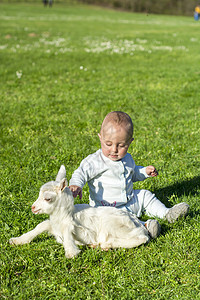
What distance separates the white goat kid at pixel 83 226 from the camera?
3.31 metres

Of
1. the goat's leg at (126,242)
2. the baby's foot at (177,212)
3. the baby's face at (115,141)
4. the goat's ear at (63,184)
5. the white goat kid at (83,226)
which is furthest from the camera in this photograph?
the baby's foot at (177,212)

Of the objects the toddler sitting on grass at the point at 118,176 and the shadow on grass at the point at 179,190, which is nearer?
the toddler sitting on grass at the point at 118,176

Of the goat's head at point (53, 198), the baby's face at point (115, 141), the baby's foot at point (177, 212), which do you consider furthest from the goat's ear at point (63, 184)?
the baby's foot at point (177, 212)

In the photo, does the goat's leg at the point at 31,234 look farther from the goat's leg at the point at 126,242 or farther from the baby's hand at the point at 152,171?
the baby's hand at the point at 152,171

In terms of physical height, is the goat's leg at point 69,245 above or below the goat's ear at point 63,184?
below

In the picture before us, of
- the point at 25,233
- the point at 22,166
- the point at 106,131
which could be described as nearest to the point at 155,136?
the point at 22,166

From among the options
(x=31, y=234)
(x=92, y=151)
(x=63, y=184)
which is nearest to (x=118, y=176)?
(x=63, y=184)

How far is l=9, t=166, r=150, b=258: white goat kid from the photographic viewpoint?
3307 millimetres

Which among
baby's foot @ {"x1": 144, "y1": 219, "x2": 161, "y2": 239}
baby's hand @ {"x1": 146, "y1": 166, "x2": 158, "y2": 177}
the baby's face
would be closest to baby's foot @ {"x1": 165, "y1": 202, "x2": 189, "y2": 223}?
baby's foot @ {"x1": 144, "y1": 219, "x2": 161, "y2": 239}

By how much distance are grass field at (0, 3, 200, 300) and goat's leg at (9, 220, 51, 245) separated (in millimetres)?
74

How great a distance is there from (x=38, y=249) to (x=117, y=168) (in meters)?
1.27

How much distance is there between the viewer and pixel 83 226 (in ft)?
11.3

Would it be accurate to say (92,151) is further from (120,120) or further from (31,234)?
(31,234)

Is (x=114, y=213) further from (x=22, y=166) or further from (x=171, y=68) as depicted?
(x=171, y=68)
